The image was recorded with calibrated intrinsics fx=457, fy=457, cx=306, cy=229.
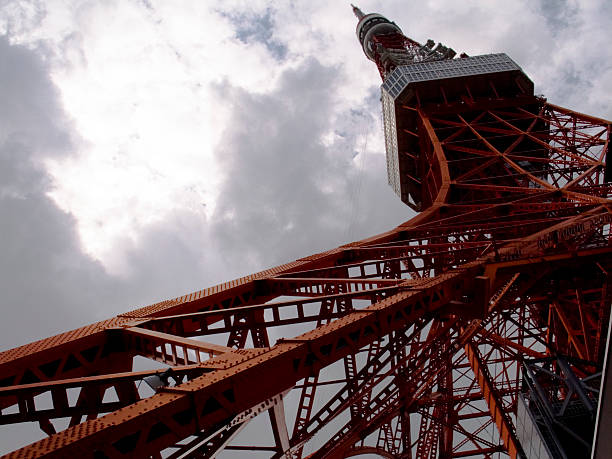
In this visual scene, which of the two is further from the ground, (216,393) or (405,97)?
(405,97)

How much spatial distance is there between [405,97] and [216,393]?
2818 centimetres

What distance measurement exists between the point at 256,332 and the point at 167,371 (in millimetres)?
3023

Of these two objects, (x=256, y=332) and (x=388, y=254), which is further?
(x=388, y=254)

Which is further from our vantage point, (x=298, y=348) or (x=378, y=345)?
(x=378, y=345)

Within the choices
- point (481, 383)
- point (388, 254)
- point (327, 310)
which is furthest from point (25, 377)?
point (481, 383)

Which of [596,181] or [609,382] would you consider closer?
[609,382]

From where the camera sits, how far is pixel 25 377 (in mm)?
5148

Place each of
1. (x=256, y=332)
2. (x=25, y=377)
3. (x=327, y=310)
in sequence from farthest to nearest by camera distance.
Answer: (x=327, y=310) → (x=256, y=332) → (x=25, y=377)

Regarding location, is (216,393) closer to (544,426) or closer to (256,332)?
(256,332)

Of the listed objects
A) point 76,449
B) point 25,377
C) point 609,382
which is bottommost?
point 609,382

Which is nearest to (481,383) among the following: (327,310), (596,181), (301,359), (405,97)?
(596,181)

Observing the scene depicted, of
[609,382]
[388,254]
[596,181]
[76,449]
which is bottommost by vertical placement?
[609,382]

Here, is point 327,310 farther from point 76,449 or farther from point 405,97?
point 405,97

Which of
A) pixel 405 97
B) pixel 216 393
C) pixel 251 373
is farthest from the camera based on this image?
pixel 405 97
